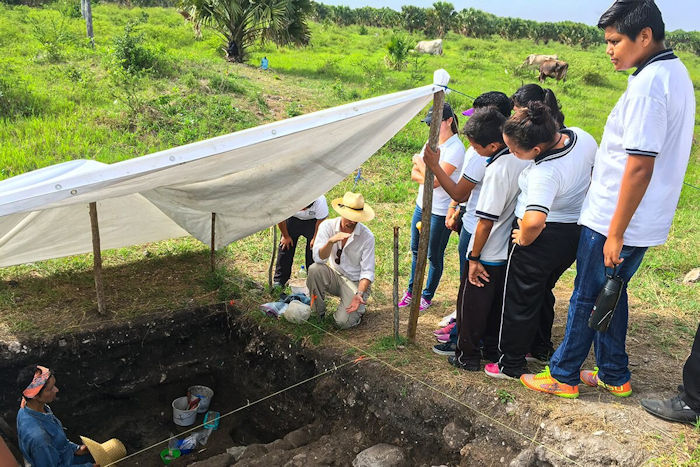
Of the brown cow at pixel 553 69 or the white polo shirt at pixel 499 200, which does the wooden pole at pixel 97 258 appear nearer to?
the white polo shirt at pixel 499 200

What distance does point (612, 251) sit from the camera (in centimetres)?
260

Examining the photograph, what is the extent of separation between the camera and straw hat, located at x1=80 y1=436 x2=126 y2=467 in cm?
359

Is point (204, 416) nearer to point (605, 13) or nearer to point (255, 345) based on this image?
point (255, 345)

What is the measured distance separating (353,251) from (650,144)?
7.56 feet

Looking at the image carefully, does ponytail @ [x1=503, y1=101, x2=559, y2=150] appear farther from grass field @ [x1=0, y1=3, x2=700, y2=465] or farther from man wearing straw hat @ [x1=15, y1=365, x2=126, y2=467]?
man wearing straw hat @ [x1=15, y1=365, x2=126, y2=467]

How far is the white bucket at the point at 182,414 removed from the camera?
170 inches

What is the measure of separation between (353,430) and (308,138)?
79.0 inches

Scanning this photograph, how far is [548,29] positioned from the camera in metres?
31.4

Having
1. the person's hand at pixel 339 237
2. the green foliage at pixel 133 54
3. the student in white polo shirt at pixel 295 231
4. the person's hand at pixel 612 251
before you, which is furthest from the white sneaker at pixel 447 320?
the green foliage at pixel 133 54

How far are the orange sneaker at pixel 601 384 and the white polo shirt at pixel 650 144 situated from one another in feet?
3.27

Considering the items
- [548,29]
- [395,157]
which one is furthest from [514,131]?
[548,29]

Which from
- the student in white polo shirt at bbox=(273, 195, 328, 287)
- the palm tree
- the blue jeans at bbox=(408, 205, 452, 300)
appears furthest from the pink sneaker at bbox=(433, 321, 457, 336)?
the palm tree

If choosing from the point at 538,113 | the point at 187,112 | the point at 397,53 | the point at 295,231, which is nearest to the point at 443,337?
the point at 295,231

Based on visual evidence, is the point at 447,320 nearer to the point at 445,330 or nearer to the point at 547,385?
the point at 445,330
